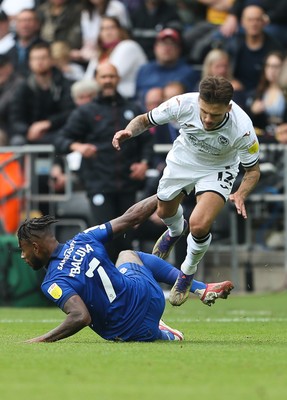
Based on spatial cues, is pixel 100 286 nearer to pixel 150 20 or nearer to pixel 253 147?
pixel 253 147

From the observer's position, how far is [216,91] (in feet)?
33.4

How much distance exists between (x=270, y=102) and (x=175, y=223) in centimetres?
674

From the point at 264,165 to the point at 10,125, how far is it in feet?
14.3

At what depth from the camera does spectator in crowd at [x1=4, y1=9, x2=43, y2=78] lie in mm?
20125

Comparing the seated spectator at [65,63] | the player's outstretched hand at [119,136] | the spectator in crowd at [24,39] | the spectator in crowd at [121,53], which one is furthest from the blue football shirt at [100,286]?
the spectator in crowd at [24,39]

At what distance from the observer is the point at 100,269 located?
31.4 ft

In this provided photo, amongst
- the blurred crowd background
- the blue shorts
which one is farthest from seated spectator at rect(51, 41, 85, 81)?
the blue shorts

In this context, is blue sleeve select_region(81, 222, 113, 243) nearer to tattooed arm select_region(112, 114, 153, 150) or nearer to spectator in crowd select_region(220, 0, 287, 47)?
tattooed arm select_region(112, 114, 153, 150)

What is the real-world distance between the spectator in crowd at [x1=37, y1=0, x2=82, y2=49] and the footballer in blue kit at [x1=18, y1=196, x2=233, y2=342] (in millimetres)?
11261

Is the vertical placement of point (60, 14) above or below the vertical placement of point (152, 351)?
below

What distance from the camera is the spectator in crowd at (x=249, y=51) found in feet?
61.3

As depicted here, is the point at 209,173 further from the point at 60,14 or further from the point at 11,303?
the point at 60,14

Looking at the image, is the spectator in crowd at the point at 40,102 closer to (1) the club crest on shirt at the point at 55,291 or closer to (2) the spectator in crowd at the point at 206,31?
(2) the spectator in crowd at the point at 206,31

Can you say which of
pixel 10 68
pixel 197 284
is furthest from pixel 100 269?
pixel 10 68
